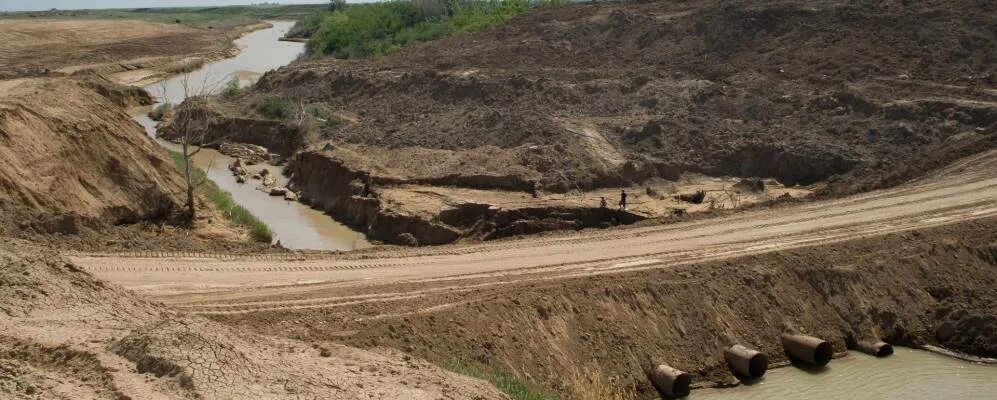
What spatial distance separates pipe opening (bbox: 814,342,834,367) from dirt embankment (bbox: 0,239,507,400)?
7308 mm

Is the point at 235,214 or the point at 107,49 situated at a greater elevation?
the point at 235,214

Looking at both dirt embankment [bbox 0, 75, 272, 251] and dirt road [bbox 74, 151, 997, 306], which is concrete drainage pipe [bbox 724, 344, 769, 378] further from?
dirt embankment [bbox 0, 75, 272, 251]

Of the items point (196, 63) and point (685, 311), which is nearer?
point (685, 311)

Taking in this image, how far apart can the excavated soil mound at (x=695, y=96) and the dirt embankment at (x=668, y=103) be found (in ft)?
0.25

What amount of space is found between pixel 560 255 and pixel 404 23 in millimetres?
47251

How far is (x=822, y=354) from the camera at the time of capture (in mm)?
15438

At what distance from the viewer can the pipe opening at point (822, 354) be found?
50.3 feet

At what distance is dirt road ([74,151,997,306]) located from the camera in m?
15.1

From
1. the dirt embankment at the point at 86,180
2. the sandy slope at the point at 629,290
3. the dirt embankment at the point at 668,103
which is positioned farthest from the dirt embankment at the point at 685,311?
the dirt embankment at the point at 668,103

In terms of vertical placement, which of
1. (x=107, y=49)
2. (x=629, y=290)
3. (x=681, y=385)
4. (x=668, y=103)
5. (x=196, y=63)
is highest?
(x=668, y=103)

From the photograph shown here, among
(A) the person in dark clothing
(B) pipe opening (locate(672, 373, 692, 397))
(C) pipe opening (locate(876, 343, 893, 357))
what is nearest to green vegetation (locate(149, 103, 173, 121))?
(A) the person in dark clothing

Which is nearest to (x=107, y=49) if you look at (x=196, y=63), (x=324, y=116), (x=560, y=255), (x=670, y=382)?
(x=196, y=63)

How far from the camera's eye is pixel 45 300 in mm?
10469

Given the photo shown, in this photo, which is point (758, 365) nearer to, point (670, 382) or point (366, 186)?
point (670, 382)
